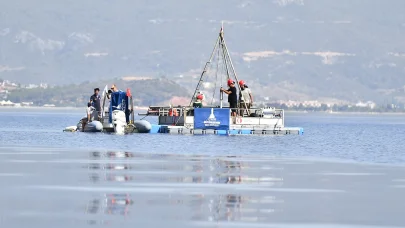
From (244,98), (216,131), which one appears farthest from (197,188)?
(244,98)

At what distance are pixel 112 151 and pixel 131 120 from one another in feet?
73.8

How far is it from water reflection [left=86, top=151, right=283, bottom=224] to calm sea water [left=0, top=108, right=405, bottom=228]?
0.02 metres

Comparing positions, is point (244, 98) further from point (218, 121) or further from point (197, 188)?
point (197, 188)

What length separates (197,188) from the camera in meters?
32.0

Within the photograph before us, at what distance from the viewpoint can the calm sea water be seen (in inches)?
1025

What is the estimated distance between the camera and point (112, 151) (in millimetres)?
50469

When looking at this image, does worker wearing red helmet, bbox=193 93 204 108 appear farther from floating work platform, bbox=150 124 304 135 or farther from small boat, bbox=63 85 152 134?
small boat, bbox=63 85 152 134

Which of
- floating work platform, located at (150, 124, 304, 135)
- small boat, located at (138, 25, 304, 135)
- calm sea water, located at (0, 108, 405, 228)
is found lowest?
calm sea water, located at (0, 108, 405, 228)

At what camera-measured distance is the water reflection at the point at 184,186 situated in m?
27.0

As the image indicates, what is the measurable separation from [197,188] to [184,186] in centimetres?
63

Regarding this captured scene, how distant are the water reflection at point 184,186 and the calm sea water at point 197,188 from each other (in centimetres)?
2

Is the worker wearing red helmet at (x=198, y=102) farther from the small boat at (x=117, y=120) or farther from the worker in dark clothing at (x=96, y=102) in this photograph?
the worker in dark clothing at (x=96, y=102)

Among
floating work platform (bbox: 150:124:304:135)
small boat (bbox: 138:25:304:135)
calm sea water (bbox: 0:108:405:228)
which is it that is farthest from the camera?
small boat (bbox: 138:25:304:135)

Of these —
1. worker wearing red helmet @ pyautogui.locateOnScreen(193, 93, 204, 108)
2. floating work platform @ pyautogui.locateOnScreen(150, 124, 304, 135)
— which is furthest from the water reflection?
worker wearing red helmet @ pyautogui.locateOnScreen(193, 93, 204, 108)
